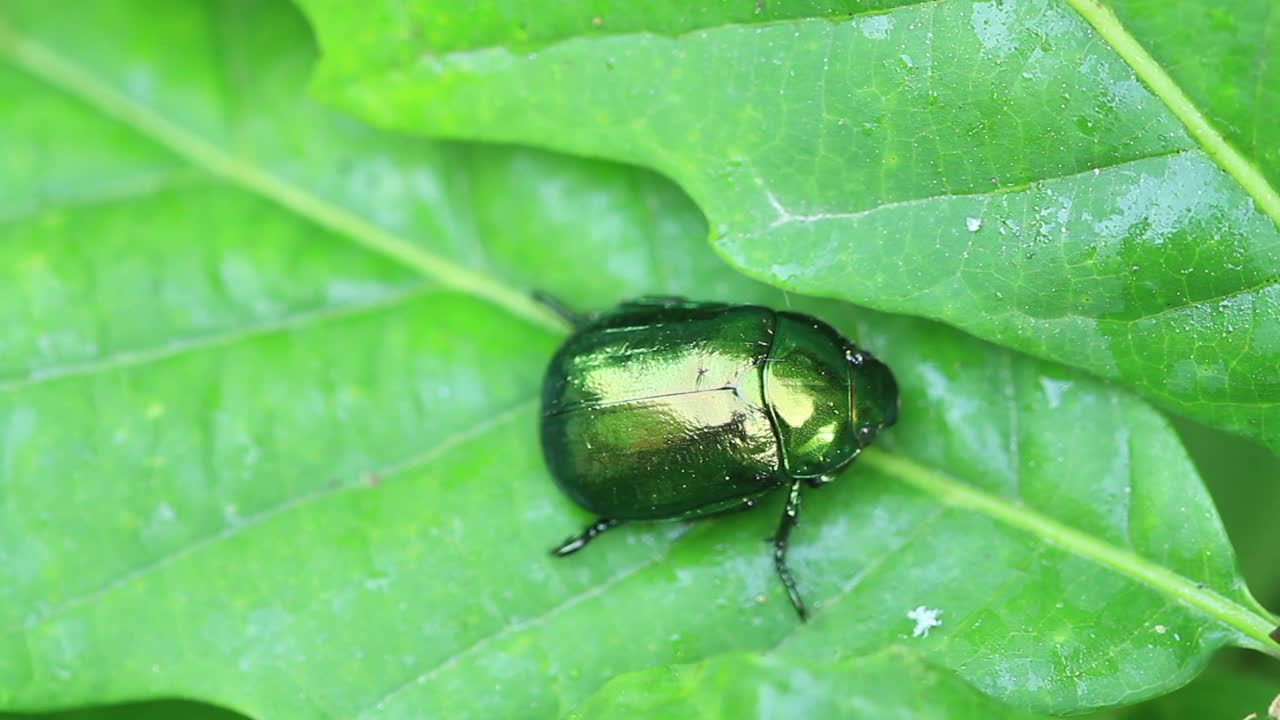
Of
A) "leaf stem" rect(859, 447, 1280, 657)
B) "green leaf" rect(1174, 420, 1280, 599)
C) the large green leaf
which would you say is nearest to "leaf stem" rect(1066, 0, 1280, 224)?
the large green leaf

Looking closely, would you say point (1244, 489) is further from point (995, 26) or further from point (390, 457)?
point (390, 457)

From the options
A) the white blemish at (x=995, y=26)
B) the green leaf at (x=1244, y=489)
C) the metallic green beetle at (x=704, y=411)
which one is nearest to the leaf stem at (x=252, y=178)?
the metallic green beetle at (x=704, y=411)

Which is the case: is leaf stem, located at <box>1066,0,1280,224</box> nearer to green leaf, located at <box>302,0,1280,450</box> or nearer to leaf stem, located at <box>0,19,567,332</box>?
green leaf, located at <box>302,0,1280,450</box>

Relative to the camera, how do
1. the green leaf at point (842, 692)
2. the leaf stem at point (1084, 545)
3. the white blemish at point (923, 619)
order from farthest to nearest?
the white blemish at point (923, 619), the leaf stem at point (1084, 545), the green leaf at point (842, 692)

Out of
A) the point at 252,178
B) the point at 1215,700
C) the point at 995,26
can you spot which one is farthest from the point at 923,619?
the point at 252,178

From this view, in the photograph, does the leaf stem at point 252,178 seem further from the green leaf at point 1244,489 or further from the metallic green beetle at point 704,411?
the green leaf at point 1244,489

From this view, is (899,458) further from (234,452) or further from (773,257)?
(234,452)

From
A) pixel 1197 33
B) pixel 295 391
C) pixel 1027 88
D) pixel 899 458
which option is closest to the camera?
pixel 1197 33

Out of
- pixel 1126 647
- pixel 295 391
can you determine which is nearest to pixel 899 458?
pixel 1126 647
